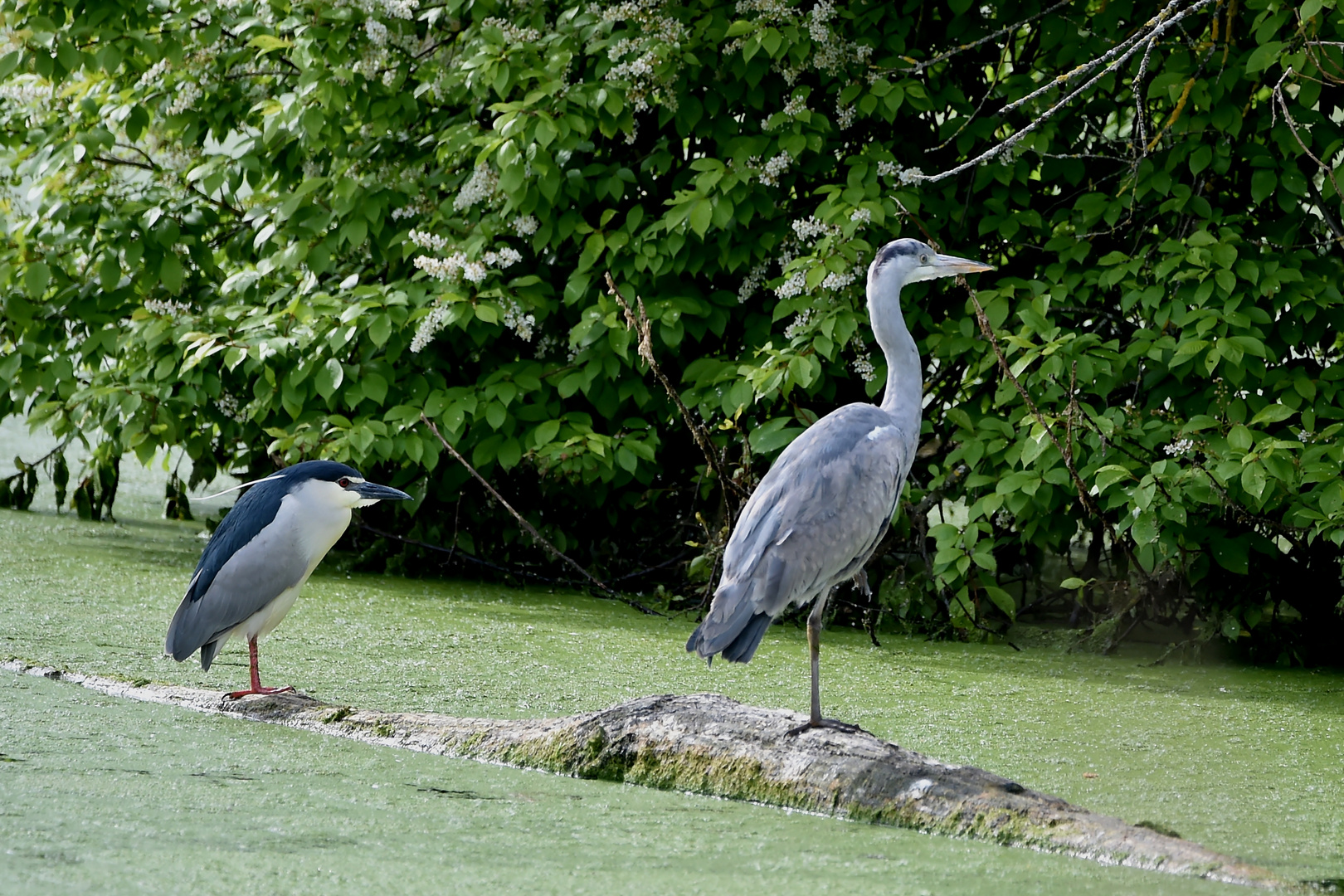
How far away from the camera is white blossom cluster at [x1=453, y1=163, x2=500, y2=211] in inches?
189

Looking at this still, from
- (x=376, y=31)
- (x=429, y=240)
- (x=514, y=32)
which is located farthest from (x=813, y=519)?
(x=376, y=31)

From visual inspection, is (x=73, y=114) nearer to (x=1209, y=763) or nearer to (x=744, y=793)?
(x=744, y=793)

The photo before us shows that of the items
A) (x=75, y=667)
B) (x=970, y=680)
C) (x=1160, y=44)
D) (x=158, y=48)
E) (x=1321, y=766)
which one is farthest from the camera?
(x=158, y=48)

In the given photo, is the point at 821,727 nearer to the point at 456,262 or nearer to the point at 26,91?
the point at 456,262

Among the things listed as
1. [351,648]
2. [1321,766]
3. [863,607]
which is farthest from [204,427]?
[1321,766]

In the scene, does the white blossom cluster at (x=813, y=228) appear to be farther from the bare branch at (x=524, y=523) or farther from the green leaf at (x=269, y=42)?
the green leaf at (x=269, y=42)

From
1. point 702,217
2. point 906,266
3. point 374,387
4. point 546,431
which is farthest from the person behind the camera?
point 374,387

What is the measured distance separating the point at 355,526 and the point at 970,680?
2593 mm

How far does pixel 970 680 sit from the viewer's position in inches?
151

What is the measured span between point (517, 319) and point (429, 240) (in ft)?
1.32

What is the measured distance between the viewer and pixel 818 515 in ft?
9.86

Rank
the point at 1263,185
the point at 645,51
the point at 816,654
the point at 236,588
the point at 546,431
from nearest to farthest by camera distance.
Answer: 1. the point at 816,654
2. the point at 236,588
3. the point at 1263,185
4. the point at 645,51
5. the point at 546,431

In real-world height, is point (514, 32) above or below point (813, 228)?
above

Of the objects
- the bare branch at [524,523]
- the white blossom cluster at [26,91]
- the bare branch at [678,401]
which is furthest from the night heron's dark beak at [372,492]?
the white blossom cluster at [26,91]
